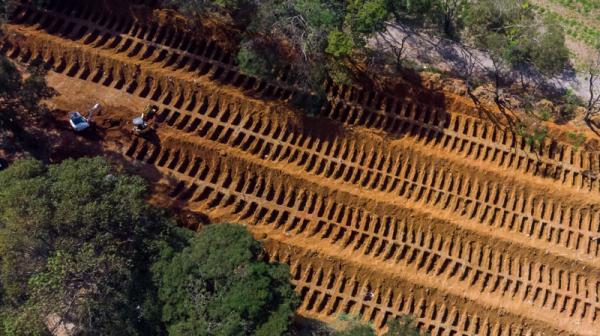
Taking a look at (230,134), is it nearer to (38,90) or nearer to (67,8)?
(38,90)

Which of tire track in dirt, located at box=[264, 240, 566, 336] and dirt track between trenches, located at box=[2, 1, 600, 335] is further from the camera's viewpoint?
dirt track between trenches, located at box=[2, 1, 600, 335]

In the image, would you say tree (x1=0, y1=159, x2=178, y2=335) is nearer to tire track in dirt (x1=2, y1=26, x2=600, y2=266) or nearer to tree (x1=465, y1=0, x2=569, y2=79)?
tire track in dirt (x1=2, y1=26, x2=600, y2=266)

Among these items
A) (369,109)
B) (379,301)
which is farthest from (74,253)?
(369,109)

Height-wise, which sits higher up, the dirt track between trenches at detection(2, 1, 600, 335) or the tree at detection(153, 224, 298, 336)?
the dirt track between trenches at detection(2, 1, 600, 335)

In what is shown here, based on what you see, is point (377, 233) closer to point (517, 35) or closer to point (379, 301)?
point (379, 301)

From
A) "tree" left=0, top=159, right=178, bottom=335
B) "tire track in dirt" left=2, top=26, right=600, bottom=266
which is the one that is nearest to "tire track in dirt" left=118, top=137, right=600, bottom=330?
"tire track in dirt" left=2, top=26, right=600, bottom=266

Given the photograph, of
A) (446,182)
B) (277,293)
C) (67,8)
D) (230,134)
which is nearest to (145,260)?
(277,293)

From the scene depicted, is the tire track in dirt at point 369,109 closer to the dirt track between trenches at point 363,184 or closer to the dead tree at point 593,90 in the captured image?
the dirt track between trenches at point 363,184
